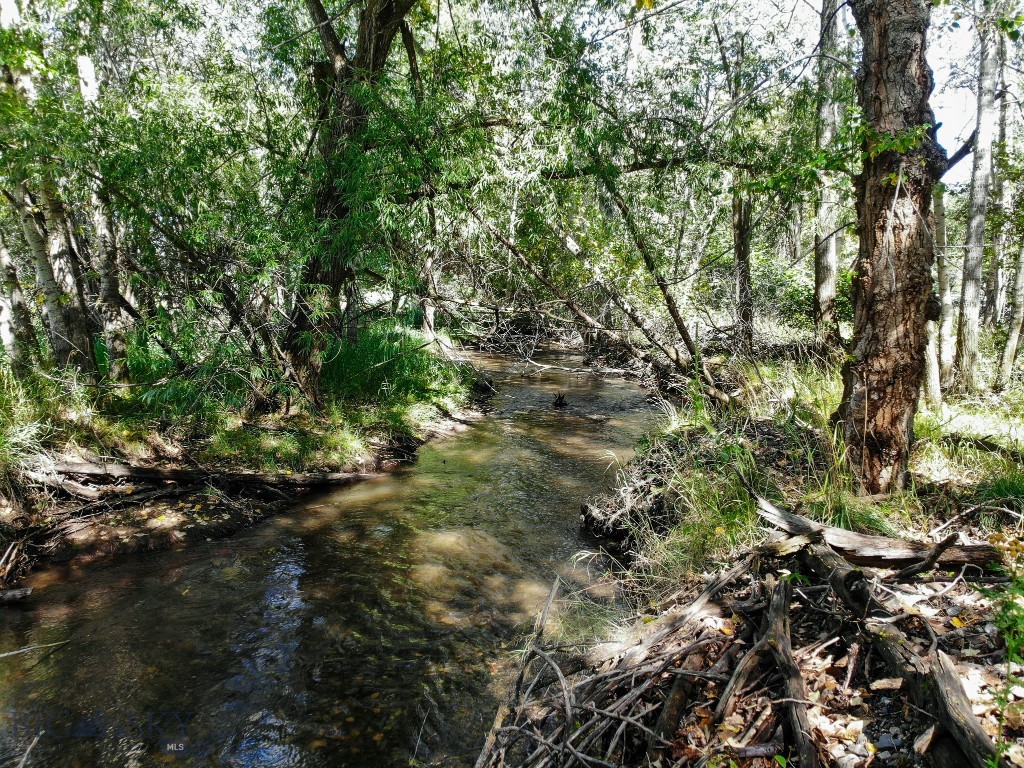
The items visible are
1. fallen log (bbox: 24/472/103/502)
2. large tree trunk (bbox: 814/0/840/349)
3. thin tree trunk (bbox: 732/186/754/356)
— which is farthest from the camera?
large tree trunk (bbox: 814/0/840/349)

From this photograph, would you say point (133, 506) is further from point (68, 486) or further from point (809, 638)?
point (809, 638)

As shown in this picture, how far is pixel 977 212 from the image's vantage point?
723cm

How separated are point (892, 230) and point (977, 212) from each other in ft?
16.8

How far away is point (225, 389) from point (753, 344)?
746 cm

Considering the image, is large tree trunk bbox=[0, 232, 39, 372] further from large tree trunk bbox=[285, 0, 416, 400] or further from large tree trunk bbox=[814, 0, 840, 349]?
large tree trunk bbox=[814, 0, 840, 349]

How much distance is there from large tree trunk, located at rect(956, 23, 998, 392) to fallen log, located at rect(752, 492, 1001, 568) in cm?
582

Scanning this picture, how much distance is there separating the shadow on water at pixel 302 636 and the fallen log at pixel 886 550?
2150 mm

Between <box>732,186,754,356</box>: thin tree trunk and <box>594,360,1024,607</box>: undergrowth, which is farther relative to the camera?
<box>732,186,754,356</box>: thin tree trunk

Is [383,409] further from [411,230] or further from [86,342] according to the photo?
[86,342]

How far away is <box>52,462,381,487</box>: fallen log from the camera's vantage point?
5.61 metres

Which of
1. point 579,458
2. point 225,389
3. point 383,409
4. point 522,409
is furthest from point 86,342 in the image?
point 522,409

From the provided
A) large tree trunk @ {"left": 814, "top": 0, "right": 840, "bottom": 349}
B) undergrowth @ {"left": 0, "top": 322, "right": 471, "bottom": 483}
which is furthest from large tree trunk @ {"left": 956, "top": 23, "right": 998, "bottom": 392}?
undergrowth @ {"left": 0, "top": 322, "right": 471, "bottom": 483}

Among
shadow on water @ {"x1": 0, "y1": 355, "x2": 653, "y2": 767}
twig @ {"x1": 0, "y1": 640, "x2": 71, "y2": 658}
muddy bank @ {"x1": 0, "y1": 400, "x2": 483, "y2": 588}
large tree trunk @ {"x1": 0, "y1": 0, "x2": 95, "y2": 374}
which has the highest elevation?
large tree trunk @ {"x1": 0, "y1": 0, "x2": 95, "y2": 374}

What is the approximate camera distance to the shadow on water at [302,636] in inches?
126
